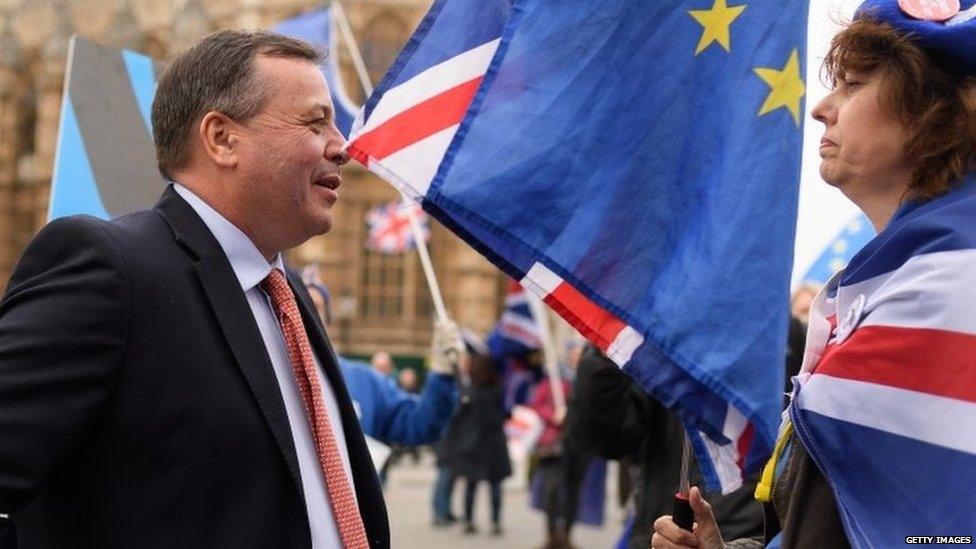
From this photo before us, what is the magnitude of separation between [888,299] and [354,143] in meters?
1.61

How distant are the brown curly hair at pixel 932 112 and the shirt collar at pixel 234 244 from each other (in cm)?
113

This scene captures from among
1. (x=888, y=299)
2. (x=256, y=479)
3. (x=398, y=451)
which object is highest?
(x=888, y=299)

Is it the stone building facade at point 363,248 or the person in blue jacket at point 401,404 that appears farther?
the stone building facade at point 363,248

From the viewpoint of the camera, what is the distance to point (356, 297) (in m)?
34.5

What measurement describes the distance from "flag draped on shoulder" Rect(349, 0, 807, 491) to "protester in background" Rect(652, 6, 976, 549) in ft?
2.50

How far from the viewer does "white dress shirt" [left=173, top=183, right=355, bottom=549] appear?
8.25 ft

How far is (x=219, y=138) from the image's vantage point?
259 centimetres

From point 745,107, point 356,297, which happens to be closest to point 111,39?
point 356,297

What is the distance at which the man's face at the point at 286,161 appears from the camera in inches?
102

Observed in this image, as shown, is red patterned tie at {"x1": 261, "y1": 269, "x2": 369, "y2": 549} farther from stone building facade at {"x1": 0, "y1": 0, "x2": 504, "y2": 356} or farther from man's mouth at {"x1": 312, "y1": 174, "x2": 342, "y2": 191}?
stone building facade at {"x1": 0, "y1": 0, "x2": 504, "y2": 356}

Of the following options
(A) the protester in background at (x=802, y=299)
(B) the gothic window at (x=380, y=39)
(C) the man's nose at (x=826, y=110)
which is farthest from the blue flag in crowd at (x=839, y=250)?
(B) the gothic window at (x=380, y=39)

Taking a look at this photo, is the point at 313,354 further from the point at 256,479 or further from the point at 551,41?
the point at 551,41

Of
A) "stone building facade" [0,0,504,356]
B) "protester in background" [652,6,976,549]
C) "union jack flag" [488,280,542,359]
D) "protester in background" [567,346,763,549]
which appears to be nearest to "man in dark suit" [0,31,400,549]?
"protester in background" [652,6,976,549]

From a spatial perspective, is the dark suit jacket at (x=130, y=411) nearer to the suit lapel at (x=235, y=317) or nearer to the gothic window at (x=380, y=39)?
the suit lapel at (x=235, y=317)
